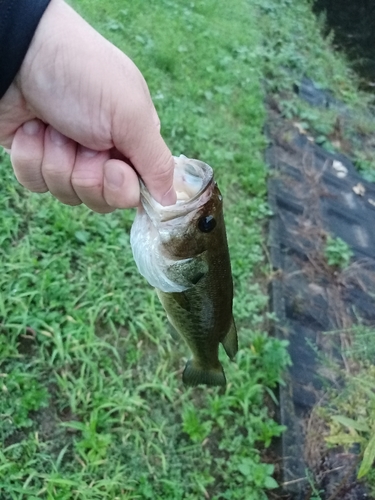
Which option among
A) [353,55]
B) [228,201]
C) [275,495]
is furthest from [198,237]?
[353,55]

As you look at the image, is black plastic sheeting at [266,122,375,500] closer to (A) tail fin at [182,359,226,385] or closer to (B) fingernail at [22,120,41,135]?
(A) tail fin at [182,359,226,385]

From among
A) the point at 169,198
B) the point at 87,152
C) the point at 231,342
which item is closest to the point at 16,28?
the point at 87,152

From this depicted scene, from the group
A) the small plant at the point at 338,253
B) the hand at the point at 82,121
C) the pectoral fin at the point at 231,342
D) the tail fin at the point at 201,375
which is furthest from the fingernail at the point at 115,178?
the small plant at the point at 338,253

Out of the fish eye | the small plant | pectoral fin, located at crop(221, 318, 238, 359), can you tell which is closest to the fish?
the fish eye

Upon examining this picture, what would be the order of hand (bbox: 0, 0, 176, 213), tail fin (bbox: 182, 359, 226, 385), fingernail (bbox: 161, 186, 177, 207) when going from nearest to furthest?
hand (bbox: 0, 0, 176, 213), fingernail (bbox: 161, 186, 177, 207), tail fin (bbox: 182, 359, 226, 385)

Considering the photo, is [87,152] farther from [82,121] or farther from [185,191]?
[185,191]

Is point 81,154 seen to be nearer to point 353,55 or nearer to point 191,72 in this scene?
point 191,72

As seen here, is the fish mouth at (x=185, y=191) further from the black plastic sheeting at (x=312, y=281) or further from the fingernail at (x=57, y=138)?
the black plastic sheeting at (x=312, y=281)

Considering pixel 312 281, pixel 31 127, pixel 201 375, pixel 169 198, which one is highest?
pixel 169 198
